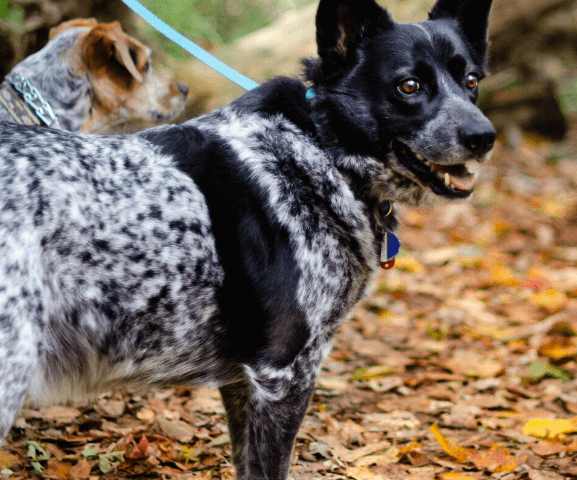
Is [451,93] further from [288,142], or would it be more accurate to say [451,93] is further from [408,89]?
[288,142]

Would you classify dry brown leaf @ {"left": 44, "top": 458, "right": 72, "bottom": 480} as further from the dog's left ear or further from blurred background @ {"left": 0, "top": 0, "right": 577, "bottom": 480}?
the dog's left ear

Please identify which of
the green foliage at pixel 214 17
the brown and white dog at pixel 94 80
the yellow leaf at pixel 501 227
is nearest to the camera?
the brown and white dog at pixel 94 80

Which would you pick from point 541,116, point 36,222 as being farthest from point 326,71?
point 541,116

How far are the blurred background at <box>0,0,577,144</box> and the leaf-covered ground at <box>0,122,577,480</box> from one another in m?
2.72

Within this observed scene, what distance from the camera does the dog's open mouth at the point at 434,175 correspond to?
2.32 metres

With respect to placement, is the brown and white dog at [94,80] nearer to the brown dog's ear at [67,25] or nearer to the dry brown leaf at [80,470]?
the brown dog's ear at [67,25]

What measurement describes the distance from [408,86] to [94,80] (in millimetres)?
2234

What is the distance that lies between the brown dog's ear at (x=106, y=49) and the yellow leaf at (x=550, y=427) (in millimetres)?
3122

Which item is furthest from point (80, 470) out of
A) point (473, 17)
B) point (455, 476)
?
point (473, 17)

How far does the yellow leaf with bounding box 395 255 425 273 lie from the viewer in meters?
5.72

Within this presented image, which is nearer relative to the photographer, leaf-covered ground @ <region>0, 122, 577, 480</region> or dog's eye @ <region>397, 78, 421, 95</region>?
dog's eye @ <region>397, 78, 421, 95</region>

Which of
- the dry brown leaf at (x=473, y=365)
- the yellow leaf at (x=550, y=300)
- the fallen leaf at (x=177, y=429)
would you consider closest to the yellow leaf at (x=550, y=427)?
the dry brown leaf at (x=473, y=365)

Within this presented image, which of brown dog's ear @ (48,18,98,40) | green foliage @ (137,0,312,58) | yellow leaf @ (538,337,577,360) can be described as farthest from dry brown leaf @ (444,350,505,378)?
green foliage @ (137,0,312,58)

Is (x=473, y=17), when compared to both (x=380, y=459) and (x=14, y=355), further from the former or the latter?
(x=14, y=355)
